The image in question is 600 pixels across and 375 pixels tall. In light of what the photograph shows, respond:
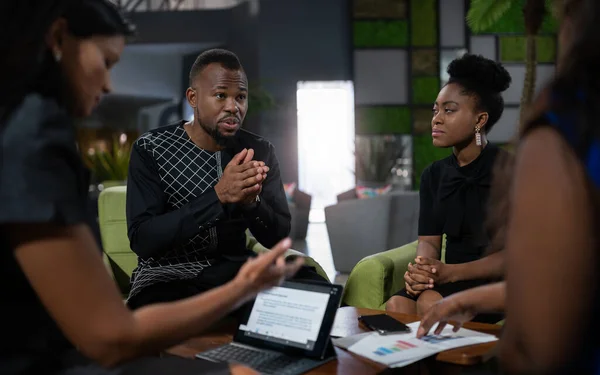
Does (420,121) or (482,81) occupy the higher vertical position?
(482,81)

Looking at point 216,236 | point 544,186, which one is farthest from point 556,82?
point 216,236

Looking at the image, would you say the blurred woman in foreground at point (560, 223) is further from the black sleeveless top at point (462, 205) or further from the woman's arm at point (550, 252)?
the black sleeveless top at point (462, 205)

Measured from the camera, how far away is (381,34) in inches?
430

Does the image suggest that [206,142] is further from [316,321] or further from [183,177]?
[316,321]

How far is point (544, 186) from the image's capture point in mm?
845

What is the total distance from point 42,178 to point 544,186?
688mm

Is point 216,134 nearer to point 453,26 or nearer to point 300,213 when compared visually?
point 300,213

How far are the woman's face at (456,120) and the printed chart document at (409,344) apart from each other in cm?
102

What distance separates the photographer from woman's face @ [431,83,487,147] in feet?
9.46

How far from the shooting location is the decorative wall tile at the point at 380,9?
35.7ft

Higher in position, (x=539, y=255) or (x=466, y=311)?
(x=539, y=255)

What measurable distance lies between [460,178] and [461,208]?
0.41 ft

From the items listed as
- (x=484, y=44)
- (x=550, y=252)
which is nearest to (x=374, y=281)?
(x=550, y=252)

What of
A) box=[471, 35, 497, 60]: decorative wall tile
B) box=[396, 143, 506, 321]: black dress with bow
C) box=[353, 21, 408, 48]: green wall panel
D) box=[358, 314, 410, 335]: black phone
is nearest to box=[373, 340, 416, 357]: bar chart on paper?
box=[358, 314, 410, 335]: black phone
